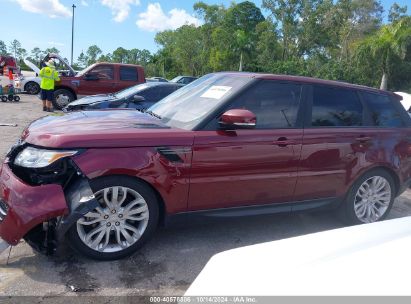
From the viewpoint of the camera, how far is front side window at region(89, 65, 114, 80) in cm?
1359

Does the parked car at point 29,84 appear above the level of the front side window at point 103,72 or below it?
below

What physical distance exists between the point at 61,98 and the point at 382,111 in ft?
38.7

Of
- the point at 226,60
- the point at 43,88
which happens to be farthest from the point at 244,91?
the point at 226,60

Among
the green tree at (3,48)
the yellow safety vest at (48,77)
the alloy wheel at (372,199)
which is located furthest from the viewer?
the green tree at (3,48)

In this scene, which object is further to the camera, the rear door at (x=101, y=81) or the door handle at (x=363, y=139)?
the rear door at (x=101, y=81)

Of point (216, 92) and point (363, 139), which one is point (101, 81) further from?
point (363, 139)

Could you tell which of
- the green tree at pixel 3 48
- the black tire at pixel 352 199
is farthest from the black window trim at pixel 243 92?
the green tree at pixel 3 48

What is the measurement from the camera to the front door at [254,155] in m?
3.43

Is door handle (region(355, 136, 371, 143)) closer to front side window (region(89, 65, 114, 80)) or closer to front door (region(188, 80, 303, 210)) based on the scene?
front door (region(188, 80, 303, 210))

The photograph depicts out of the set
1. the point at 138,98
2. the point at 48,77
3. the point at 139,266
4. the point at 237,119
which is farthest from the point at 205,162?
the point at 48,77

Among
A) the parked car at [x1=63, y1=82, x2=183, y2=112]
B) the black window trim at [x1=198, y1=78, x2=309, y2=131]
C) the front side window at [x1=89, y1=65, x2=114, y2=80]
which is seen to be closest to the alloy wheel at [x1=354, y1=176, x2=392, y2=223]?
the black window trim at [x1=198, y1=78, x2=309, y2=131]

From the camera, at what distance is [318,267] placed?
5.27 feet

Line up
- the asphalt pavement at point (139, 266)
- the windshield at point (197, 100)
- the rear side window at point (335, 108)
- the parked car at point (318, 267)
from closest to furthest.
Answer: the parked car at point (318, 267), the asphalt pavement at point (139, 266), the windshield at point (197, 100), the rear side window at point (335, 108)

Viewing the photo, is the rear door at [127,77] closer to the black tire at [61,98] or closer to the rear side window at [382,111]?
the black tire at [61,98]
